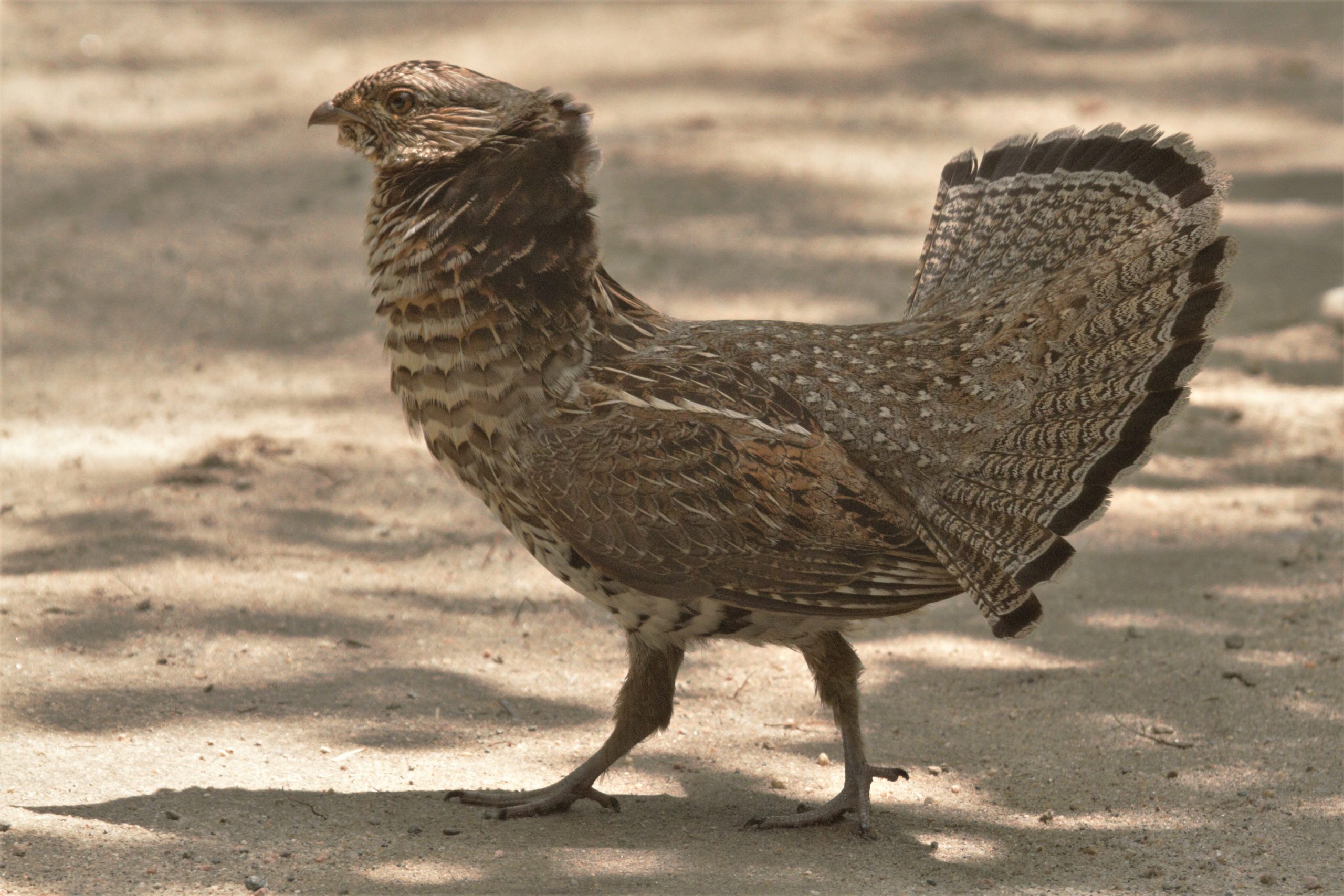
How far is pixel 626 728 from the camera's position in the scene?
5266 millimetres

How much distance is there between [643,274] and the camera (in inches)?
401

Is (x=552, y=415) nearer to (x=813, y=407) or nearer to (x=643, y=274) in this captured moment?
(x=813, y=407)

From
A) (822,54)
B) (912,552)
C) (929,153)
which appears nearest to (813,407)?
(912,552)

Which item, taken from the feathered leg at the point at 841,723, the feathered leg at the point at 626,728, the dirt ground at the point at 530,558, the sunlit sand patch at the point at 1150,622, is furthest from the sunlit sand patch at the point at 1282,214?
the feathered leg at the point at 626,728

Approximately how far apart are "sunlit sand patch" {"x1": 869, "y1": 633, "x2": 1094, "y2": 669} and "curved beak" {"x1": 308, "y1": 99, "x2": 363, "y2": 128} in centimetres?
326

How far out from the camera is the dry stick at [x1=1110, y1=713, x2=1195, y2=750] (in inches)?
226

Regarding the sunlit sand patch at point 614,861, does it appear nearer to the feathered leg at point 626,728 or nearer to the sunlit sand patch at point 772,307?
the feathered leg at point 626,728

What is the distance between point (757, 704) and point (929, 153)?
22.9ft

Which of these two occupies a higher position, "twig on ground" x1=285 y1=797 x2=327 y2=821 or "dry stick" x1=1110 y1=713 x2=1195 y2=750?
"dry stick" x1=1110 y1=713 x2=1195 y2=750

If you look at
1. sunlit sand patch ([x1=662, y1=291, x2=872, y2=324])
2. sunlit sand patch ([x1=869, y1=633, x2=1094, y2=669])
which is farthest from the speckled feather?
sunlit sand patch ([x1=662, y1=291, x2=872, y2=324])

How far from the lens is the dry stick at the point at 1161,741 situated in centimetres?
574

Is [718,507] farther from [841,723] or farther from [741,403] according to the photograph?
[841,723]

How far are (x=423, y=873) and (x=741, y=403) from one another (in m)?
1.81

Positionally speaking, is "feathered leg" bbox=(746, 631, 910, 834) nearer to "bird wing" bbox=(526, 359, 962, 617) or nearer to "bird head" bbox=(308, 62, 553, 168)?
"bird wing" bbox=(526, 359, 962, 617)
